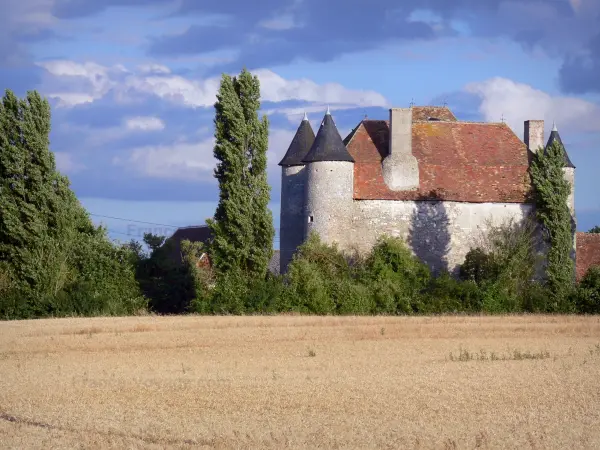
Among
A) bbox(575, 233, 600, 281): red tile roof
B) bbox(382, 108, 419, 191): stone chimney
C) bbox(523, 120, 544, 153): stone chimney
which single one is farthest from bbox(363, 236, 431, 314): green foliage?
bbox(575, 233, 600, 281): red tile roof

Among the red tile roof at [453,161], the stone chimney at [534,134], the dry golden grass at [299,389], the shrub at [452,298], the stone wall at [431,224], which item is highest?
the stone chimney at [534,134]

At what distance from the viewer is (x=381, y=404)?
17.5 metres

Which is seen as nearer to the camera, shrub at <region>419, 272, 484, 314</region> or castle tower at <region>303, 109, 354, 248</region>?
shrub at <region>419, 272, 484, 314</region>

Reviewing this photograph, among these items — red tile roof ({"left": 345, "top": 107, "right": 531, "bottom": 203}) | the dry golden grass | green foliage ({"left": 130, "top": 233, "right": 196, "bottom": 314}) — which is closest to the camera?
the dry golden grass

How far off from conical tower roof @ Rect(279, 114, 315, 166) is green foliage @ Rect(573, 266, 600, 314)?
49.0ft

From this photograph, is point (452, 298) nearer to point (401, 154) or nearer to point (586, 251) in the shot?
point (401, 154)

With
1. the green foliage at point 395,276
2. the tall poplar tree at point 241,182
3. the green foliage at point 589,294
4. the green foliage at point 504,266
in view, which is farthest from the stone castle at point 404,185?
the green foliage at point 589,294

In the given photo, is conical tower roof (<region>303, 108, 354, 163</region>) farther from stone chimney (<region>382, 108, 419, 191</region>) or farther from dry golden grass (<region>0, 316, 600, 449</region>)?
dry golden grass (<region>0, 316, 600, 449</region>)

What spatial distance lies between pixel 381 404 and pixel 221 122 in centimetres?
2947

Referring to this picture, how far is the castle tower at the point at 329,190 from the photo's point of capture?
165 feet

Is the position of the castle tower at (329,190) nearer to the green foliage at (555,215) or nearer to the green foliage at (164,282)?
the green foliage at (164,282)

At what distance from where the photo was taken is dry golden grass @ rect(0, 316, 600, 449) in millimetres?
15016

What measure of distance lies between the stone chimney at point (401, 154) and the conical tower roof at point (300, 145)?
409 centimetres

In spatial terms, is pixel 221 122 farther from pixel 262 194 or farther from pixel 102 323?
pixel 102 323
